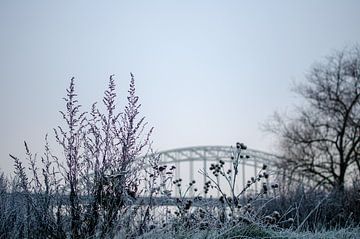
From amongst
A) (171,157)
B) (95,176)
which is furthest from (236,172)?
(171,157)

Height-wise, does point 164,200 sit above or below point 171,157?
below

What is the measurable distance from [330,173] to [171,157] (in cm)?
4311

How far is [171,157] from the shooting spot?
68125 millimetres

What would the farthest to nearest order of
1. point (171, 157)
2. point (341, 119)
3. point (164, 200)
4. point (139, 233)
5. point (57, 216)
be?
point (171, 157)
point (341, 119)
point (164, 200)
point (139, 233)
point (57, 216)

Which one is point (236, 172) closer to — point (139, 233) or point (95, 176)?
point (139, 233)

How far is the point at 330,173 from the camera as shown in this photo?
1035 inches

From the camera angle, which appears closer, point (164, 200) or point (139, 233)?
point (139, 233)

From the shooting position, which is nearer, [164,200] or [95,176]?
[95,176]

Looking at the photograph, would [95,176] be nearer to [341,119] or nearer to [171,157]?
[341,119]

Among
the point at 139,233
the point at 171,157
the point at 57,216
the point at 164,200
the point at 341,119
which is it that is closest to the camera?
the point at 57,216

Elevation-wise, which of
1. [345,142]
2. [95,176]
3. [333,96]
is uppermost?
[333,96]

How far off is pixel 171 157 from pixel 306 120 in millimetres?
42466

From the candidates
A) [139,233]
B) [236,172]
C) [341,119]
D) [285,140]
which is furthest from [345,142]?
[139,233]

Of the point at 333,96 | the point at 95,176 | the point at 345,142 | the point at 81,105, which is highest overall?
the point at 333,96
